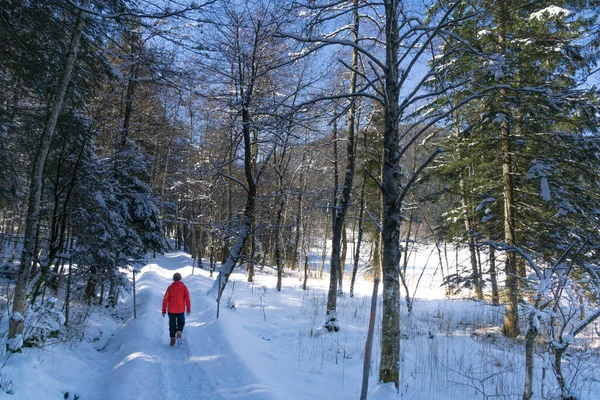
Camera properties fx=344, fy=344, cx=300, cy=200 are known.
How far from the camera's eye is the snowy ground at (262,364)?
16.0 feet

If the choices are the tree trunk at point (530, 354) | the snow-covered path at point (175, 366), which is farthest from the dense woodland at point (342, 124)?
the snow-covered path at point (175, 366)

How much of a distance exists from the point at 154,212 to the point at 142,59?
28.8 ft

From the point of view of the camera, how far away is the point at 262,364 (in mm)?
6242

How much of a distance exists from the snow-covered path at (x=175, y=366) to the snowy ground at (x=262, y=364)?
2cm

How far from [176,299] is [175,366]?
1.90 meters

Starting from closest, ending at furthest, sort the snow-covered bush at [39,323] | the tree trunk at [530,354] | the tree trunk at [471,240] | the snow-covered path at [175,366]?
the tree trunk at [530,354]
the snow-covered path at [175,366]
the snow-covered bush at [39,323]
the tree trunk at [471,240]

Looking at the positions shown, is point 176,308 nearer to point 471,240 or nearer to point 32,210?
point 32,210

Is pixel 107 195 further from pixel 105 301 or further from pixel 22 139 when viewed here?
pixel 105 301

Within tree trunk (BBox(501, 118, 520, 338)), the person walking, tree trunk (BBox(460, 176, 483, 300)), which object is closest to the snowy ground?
the person walking

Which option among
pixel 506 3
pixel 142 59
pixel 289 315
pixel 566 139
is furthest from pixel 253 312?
pixel 506 3

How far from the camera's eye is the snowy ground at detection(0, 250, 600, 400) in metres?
4.88

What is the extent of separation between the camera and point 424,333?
8.67m

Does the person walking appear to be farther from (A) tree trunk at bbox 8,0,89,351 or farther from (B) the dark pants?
(A) tree trunk at bbox 8,0,89,351

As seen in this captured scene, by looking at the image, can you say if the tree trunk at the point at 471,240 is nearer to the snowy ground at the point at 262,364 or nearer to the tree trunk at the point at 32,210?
the snowy ground at the point at 262,364
